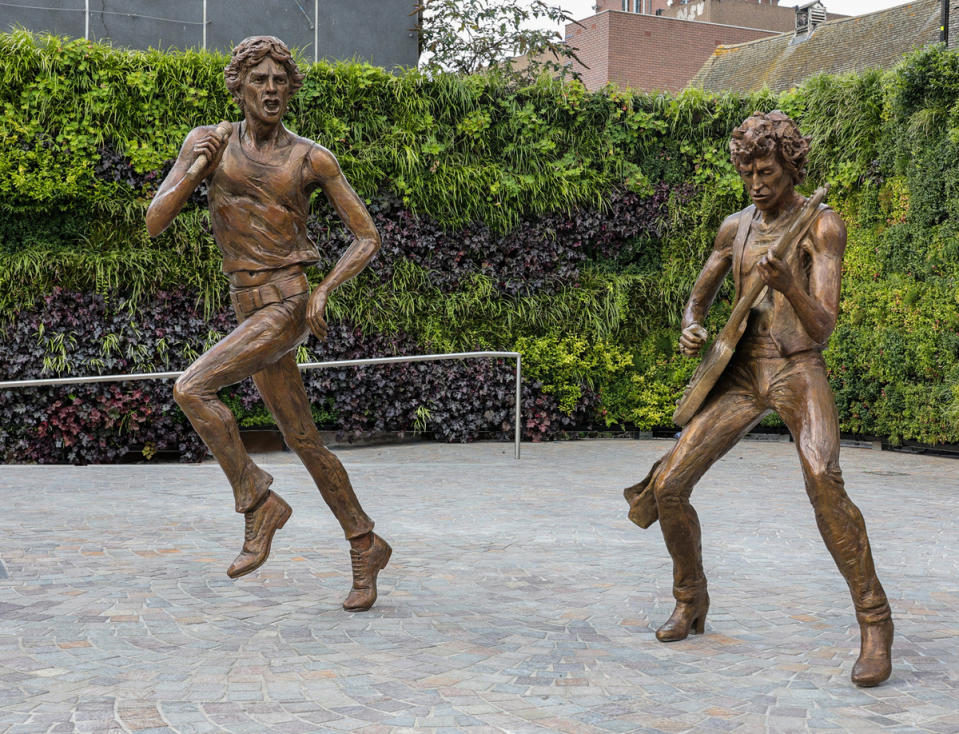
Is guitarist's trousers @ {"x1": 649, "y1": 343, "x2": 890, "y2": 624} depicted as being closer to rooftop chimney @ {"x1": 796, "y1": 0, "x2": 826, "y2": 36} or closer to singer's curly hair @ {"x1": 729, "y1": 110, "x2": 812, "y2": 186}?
singer's curly hair @ {"x1": 729, "y1": 110, "x2": 812, "y2": 186}

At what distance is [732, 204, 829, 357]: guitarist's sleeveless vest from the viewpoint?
4328 mm

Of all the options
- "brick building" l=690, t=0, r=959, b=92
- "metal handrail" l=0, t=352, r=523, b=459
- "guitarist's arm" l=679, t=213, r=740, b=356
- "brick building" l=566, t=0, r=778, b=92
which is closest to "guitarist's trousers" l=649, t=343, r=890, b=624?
"guitarist's arm" l=679, t=213, r=740, b=356

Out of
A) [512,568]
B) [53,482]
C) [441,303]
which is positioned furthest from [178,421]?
[512,568]

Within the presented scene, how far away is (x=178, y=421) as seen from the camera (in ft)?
36.5

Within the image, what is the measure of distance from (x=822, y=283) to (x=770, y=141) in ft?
1.95

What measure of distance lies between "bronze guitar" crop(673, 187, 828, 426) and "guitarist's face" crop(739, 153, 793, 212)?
0.34 ft

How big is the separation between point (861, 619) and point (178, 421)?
8.26 meters

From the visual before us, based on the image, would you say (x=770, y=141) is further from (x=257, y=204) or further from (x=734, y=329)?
(x=257, y=204)

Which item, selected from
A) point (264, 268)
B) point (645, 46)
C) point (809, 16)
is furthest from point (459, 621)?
point (645, 46)

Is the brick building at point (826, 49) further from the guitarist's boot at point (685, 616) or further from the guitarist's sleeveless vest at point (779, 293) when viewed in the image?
the guitarist's boot at point (685, 616)

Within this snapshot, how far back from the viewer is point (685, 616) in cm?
478

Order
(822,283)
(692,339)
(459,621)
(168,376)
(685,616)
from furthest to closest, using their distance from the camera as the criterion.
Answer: (168,376) → (459,621) → (685,616) → (692,339) → (822,283)

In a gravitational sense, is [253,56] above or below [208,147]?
above

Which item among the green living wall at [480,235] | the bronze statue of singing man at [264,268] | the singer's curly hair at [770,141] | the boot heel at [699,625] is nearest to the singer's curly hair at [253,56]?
the bronze statue of singing man at [264,268]
